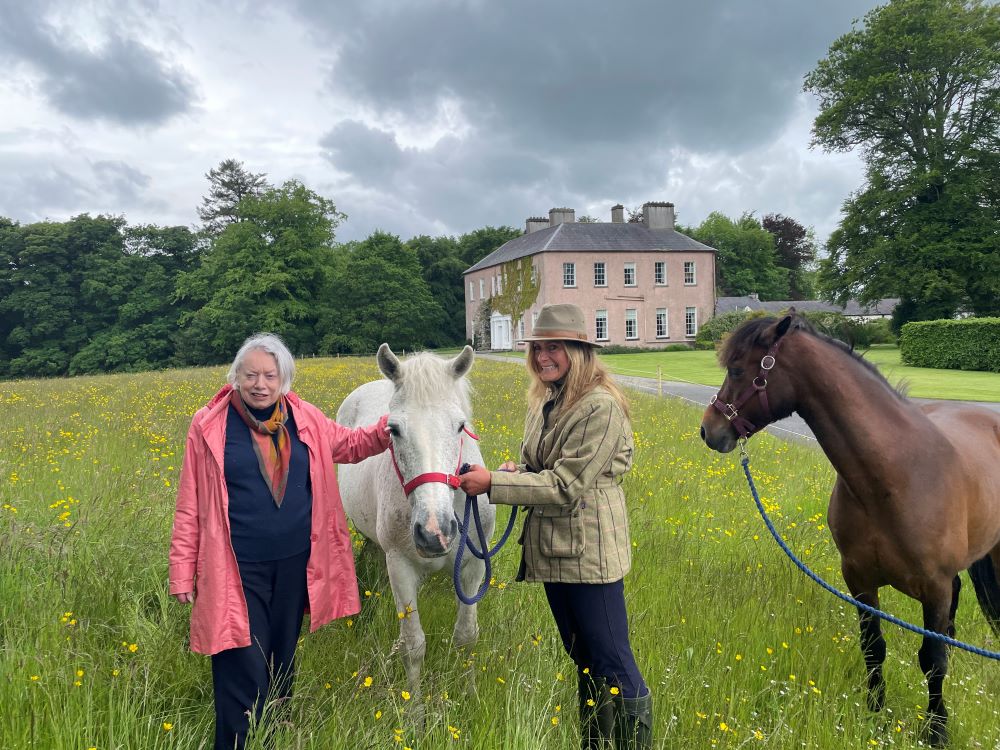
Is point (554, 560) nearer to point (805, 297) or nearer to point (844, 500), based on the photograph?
point (844, 500)

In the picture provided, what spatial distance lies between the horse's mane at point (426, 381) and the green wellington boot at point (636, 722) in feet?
5.27

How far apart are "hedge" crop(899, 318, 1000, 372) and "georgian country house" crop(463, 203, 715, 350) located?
2231 cm

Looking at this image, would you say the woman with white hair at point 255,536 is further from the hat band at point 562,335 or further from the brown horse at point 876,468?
the brown horse at point 876,468

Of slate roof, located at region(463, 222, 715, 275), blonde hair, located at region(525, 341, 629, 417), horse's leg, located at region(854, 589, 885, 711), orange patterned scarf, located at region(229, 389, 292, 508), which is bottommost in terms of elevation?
horse's leg, located at region(854, 589, 885, 711)

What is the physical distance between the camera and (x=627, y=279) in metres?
48.8

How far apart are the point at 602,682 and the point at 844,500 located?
1.95 meters

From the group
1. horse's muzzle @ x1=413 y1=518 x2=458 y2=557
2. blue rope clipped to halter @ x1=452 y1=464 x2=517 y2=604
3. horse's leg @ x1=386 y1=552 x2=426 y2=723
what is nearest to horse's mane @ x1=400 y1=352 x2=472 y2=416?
blue rope clipped to halter @ x1=452 y1=464 x2=517 y2=604

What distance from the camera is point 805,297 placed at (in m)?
80.1

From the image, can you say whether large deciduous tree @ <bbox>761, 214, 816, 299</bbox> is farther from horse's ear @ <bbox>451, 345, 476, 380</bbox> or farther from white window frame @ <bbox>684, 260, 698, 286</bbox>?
horse's ear @ <bbox>451, 345, 476, 380</bbox>

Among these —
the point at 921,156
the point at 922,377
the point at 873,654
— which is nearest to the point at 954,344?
the point at 922,377

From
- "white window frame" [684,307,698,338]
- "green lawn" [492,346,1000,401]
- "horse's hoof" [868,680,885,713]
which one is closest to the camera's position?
"horse's hoof" [868,680,885,713]

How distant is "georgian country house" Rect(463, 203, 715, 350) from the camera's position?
47656mm

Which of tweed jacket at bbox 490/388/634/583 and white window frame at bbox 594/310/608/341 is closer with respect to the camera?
tweed jacket at bbox 490/388/634/583

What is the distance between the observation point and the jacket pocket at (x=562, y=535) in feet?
8.62
